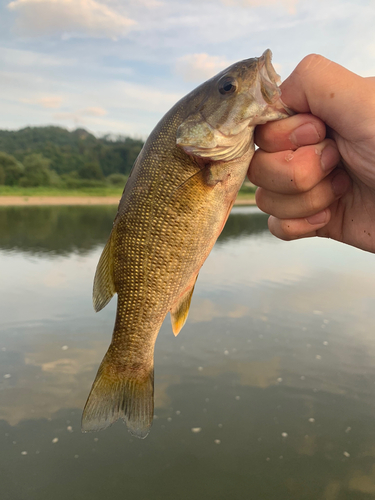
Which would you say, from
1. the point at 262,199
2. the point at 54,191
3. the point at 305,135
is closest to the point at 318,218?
the point at 262,199

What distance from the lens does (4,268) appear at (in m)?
11.6

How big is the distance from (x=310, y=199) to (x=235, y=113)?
76cm

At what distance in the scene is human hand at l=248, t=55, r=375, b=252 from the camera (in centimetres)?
201

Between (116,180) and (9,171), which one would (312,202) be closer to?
(9,171)

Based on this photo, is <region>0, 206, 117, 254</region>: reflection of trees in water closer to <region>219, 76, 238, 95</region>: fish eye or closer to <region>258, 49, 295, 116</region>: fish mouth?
<region>219, 76, 238, 95</region>: fish eye

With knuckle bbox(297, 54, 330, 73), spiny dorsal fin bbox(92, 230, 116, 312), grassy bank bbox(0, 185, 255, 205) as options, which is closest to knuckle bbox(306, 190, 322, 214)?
knuckle bbox(297, 54, 330, 73)

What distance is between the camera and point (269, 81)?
6.81ft

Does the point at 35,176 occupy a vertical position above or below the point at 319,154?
below

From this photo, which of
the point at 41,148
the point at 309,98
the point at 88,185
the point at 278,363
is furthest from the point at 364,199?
the point at 41,148

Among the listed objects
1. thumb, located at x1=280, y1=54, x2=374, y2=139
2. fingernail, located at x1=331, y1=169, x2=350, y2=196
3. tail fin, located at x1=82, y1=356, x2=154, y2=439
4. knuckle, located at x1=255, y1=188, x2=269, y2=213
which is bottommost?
tail fin, located at x1=82, y1=356, x2=154, y2=439

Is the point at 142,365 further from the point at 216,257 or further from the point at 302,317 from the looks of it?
the point at 216,257

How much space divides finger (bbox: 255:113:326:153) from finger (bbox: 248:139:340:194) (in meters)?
0.04

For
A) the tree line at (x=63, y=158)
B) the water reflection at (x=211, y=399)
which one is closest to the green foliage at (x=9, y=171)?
the tree line at (x=63, y=158)

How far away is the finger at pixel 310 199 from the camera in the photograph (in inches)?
95.9
